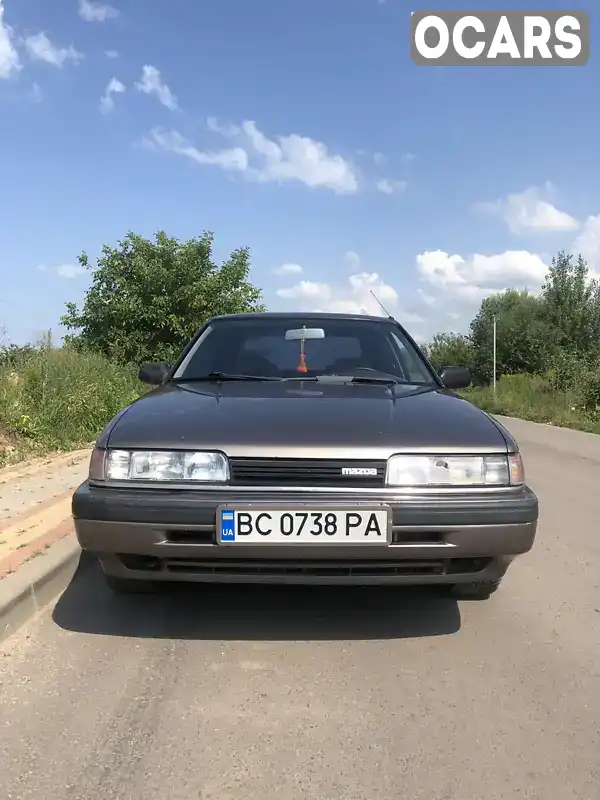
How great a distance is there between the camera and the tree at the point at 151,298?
18000 millimetres

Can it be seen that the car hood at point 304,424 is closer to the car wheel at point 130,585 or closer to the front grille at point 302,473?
the front grille at point 302,473

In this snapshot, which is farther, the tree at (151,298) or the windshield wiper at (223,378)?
the tree at (151,298)

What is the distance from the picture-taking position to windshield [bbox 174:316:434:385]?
4.41 meters

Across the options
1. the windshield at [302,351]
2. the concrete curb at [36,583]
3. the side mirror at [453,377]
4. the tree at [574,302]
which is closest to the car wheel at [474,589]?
the windshield at [302,351]

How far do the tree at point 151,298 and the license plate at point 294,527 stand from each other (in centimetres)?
1481

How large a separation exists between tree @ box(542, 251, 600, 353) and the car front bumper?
37459 mm

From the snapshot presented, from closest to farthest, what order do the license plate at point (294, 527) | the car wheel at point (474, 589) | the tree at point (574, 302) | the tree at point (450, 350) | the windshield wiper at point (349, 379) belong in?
the license plate at point (294, 527) → the car wheel at point (474, 589) → the windshield wiper at point (349, 379) → the tree at point (574, 302) → the tree at point (450, 350)

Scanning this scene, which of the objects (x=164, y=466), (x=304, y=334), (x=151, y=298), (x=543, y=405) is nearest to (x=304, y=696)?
(x=164, y=466)

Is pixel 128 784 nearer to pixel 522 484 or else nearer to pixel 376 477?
pixel 376 477

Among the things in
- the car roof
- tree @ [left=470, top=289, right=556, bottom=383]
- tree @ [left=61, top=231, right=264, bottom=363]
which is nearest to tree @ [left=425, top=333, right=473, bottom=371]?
tree @ [left=470, top=289, right=556, bottom=383]

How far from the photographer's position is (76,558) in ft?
14.9

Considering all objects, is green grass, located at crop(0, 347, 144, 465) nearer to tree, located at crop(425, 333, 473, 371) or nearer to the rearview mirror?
the rearview mirror

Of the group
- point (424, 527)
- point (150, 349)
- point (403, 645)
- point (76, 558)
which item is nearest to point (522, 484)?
point (424, 527)

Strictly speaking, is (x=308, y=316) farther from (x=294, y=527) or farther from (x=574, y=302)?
(x=574, y=302)
